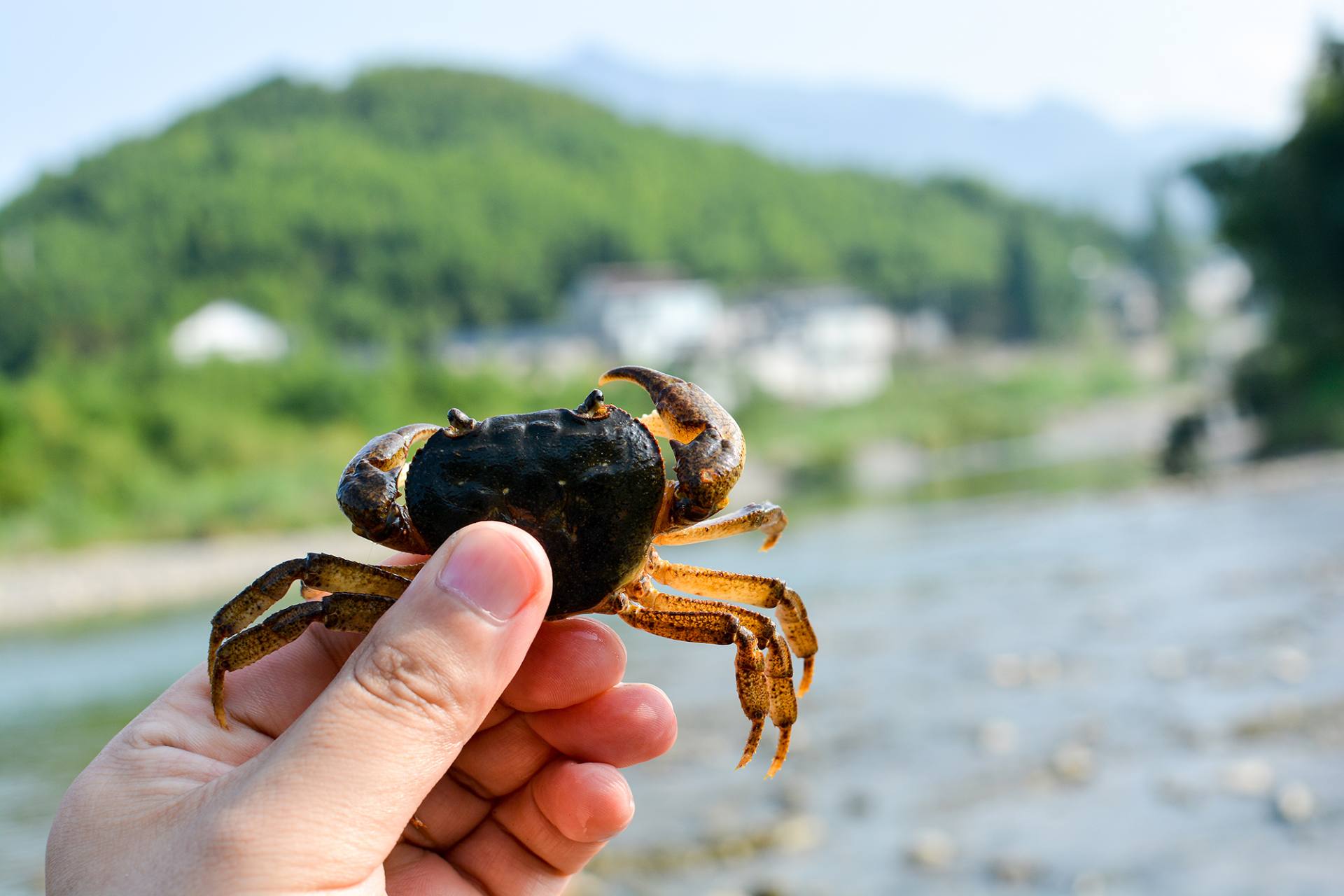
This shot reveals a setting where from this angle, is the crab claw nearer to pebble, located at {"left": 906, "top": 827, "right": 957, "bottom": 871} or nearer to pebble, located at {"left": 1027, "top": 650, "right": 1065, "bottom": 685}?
pebble, located at {"left": 906, "top": 827, "right": 957, "bottom": 871}

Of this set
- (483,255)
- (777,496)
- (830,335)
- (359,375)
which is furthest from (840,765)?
(483,255)

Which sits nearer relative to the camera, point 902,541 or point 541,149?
point 902,541

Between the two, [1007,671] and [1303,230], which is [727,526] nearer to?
[1007,671]

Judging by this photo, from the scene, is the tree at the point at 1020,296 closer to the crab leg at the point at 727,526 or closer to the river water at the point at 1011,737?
the river water at the point at 1011,737

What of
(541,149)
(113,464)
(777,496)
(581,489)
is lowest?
(777,496)

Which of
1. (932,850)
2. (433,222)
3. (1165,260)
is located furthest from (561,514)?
(1165,260)

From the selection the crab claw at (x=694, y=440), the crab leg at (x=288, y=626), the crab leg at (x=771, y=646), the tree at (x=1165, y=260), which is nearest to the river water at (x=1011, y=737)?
the crab leg at (x=771, y=646)

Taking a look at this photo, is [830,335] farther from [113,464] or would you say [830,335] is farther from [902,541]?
[902,541]
